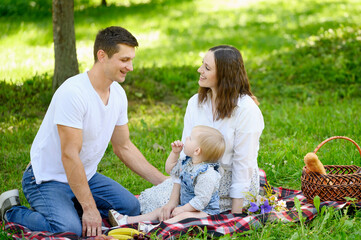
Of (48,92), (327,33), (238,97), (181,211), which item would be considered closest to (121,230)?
(181,211)

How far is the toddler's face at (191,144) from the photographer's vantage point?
383 centimetres

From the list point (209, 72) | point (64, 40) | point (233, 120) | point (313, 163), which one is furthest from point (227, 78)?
point (64, 40)

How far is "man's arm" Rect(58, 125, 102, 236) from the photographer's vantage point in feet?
12.0

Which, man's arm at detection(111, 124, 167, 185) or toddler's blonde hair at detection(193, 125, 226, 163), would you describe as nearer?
toddler's blonde hair at detection(193, 125, 226, 163)

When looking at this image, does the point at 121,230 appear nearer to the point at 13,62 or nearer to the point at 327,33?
the point at 13,62

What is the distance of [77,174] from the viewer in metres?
3.67

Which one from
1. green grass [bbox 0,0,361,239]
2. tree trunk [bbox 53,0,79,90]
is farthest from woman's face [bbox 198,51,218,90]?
tree trunk [bbox 53,0,79,90]

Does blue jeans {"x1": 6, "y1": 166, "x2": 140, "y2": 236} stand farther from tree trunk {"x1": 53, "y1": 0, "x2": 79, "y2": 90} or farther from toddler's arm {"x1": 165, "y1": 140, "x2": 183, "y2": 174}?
tree trunk {"x1": 53, "y1": 0, "x2": 79, "y2": 90}

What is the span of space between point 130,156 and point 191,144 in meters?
0.84

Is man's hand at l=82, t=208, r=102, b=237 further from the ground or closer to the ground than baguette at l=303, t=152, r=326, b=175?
closer to the ground

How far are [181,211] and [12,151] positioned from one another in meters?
2.65

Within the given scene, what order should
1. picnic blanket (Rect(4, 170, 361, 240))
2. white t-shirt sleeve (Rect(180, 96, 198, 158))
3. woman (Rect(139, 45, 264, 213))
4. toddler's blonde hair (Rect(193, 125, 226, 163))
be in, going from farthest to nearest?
1. white t-shirt sleeve (Rect(180, 96, 198, 158))
2. woman (Rect(139, 45, 264, 213))
3. toddler's blonde hair (Rect(193, 125, 226, 163))
4. picnic blanket (Rect(4, 170, 361, 240))

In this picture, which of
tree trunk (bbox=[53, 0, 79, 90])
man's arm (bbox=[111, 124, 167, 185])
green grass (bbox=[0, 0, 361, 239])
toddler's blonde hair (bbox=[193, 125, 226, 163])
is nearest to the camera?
toddler's blonde hair (bbox=[193, 125, 226, 163])

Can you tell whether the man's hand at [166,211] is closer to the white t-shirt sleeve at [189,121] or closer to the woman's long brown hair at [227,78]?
the white t-shirt sleeve at [189,121]
